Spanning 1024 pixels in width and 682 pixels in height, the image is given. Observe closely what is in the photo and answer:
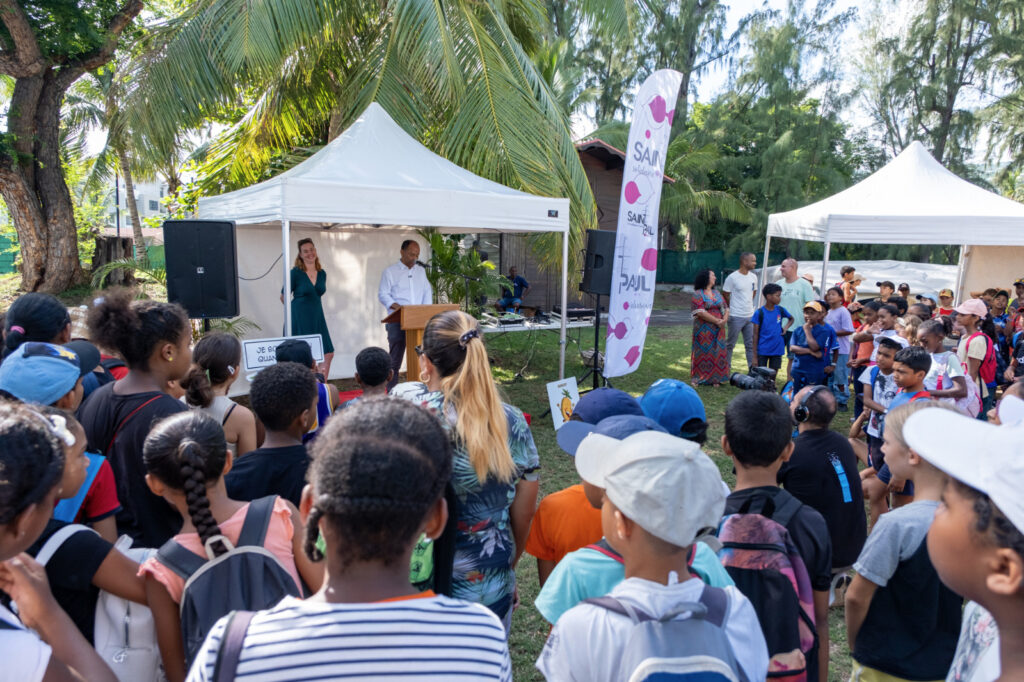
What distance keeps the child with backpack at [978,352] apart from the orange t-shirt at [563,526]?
15.6 feet

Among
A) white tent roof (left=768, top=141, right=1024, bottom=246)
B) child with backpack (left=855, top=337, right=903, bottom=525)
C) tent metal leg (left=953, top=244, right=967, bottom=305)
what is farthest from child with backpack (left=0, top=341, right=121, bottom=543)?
tent metal leg (left=953, top=244, right=967, bottom=305)

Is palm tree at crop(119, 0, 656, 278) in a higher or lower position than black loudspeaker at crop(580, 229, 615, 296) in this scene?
higher

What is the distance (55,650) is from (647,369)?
9.14 m

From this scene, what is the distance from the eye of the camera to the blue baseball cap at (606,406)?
2.32m

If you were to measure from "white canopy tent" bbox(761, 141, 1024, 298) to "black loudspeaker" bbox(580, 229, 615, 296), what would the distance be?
140 inches

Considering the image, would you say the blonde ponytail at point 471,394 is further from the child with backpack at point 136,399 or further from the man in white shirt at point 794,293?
the man in white shirt at point 794,293

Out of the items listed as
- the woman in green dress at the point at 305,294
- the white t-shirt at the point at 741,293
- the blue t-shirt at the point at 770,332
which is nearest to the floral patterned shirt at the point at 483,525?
the woman in green dress at the point at 305,294

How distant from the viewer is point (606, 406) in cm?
236

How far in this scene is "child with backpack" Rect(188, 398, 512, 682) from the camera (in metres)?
0.94

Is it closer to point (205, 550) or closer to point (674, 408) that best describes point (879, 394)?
point (674, 408)

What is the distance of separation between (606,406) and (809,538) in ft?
2.60

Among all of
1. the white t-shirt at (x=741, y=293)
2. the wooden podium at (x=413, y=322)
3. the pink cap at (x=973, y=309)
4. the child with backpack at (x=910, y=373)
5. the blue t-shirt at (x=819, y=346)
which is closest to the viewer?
the child with backpack at (x=910, y=373)

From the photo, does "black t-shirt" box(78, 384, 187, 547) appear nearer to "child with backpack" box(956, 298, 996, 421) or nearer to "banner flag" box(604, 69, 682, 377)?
"banner flag" box(604, 69, 682, 377)

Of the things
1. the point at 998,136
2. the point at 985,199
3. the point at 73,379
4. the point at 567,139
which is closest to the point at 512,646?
the point at 73,379
